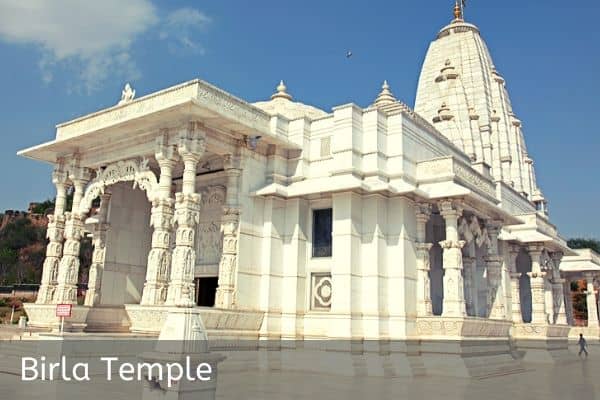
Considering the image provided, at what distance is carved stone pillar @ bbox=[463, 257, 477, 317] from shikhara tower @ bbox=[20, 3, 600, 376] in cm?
7

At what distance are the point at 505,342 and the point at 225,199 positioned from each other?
10.9m

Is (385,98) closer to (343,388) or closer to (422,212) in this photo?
(422,212)

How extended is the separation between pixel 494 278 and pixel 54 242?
51.8ft

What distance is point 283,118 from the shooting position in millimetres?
17953

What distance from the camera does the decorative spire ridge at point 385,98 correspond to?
2022cm

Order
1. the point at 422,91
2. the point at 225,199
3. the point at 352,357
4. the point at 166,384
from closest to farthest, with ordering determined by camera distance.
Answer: the point at 166,384
the point at 352,357
the point at 225,199
the point at 422,91

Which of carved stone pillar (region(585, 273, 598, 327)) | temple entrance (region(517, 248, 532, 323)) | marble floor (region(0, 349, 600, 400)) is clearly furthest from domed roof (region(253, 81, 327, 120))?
carved stone pillar (region(585, 273, 598, 327))

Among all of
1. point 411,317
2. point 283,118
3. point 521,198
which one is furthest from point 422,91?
point 411,317

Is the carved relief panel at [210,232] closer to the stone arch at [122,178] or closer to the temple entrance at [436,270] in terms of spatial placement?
the stone arch at [122,178]

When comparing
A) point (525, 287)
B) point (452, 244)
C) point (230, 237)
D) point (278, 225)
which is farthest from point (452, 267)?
point (525, 287)

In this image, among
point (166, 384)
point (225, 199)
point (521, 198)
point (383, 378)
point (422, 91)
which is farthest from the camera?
point (422, 91)

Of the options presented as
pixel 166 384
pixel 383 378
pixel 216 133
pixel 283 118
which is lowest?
pixel 383 378

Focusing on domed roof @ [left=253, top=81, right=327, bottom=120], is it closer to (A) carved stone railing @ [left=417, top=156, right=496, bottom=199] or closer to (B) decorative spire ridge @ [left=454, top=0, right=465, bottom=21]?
(A) carved stone railing @ [left=417, top=156, right=496, bottom=199]

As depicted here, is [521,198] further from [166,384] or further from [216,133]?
[166,384]
